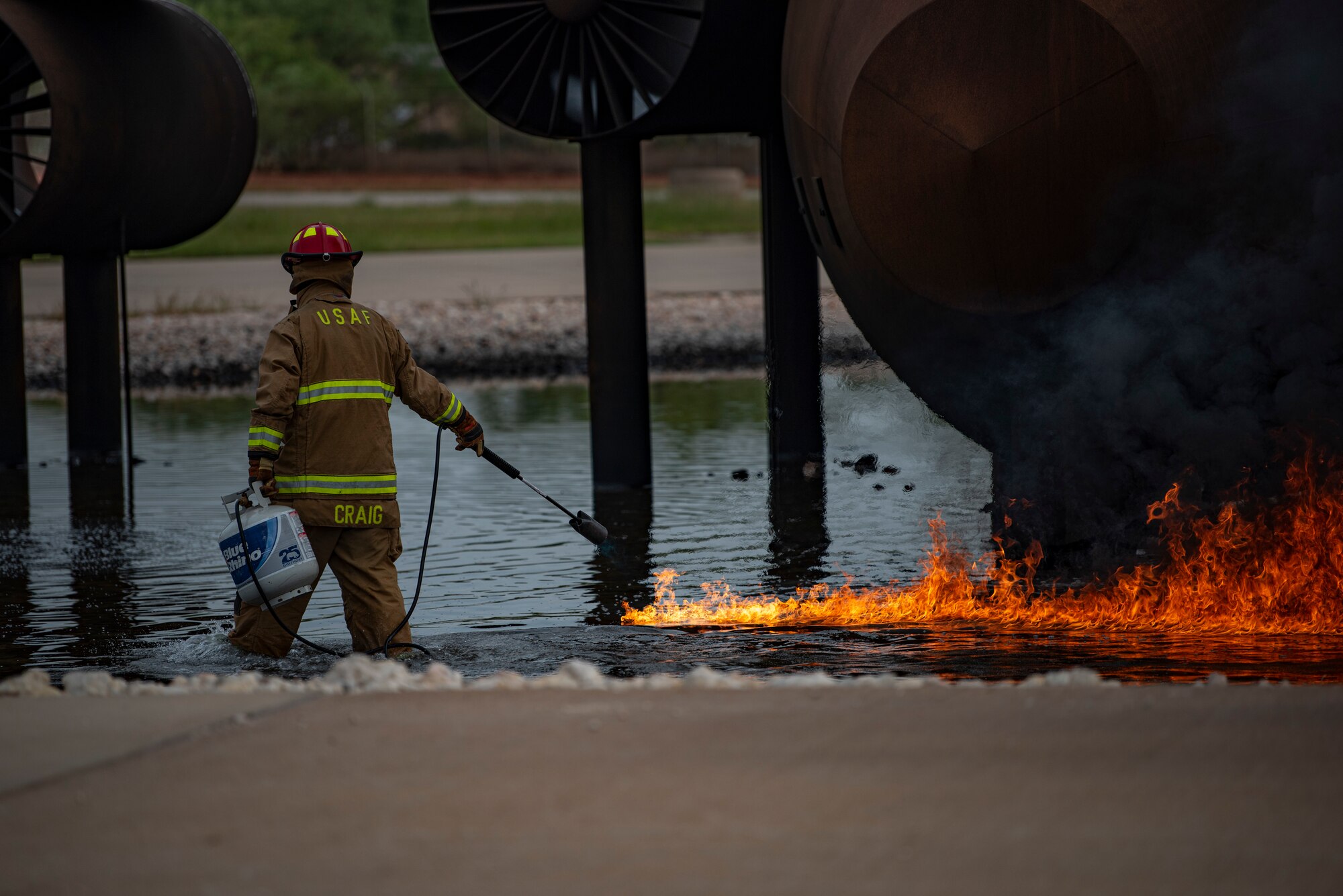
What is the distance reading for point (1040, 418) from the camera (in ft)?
23.8

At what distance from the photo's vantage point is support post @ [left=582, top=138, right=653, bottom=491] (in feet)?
36.4

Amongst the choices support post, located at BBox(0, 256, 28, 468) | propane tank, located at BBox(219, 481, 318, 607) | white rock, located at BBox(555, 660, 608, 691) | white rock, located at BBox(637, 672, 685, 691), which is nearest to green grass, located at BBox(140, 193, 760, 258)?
support post, located at BBox(0, 256, 28, 468)

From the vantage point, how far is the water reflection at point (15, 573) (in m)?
7.24

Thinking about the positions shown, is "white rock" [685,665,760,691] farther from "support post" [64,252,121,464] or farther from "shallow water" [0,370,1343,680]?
"support post" [64,252,121,464]

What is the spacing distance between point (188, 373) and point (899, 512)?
15040 millimetres

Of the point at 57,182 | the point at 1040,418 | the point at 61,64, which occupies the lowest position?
the point at 1040,418

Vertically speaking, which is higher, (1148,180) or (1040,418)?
(1148,180)

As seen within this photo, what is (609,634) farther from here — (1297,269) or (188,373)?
(188,373)

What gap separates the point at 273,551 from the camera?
6516mm

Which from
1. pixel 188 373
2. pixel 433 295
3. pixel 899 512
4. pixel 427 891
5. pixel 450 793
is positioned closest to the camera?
pixel 427 891

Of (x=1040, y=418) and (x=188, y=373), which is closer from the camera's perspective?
(x=1040, y=418)

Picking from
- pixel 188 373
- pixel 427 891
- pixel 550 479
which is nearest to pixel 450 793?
pixel 427 891

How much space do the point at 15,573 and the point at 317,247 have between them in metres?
3.49

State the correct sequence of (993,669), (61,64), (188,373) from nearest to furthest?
(993,669) → (61,64) → (188,373)
